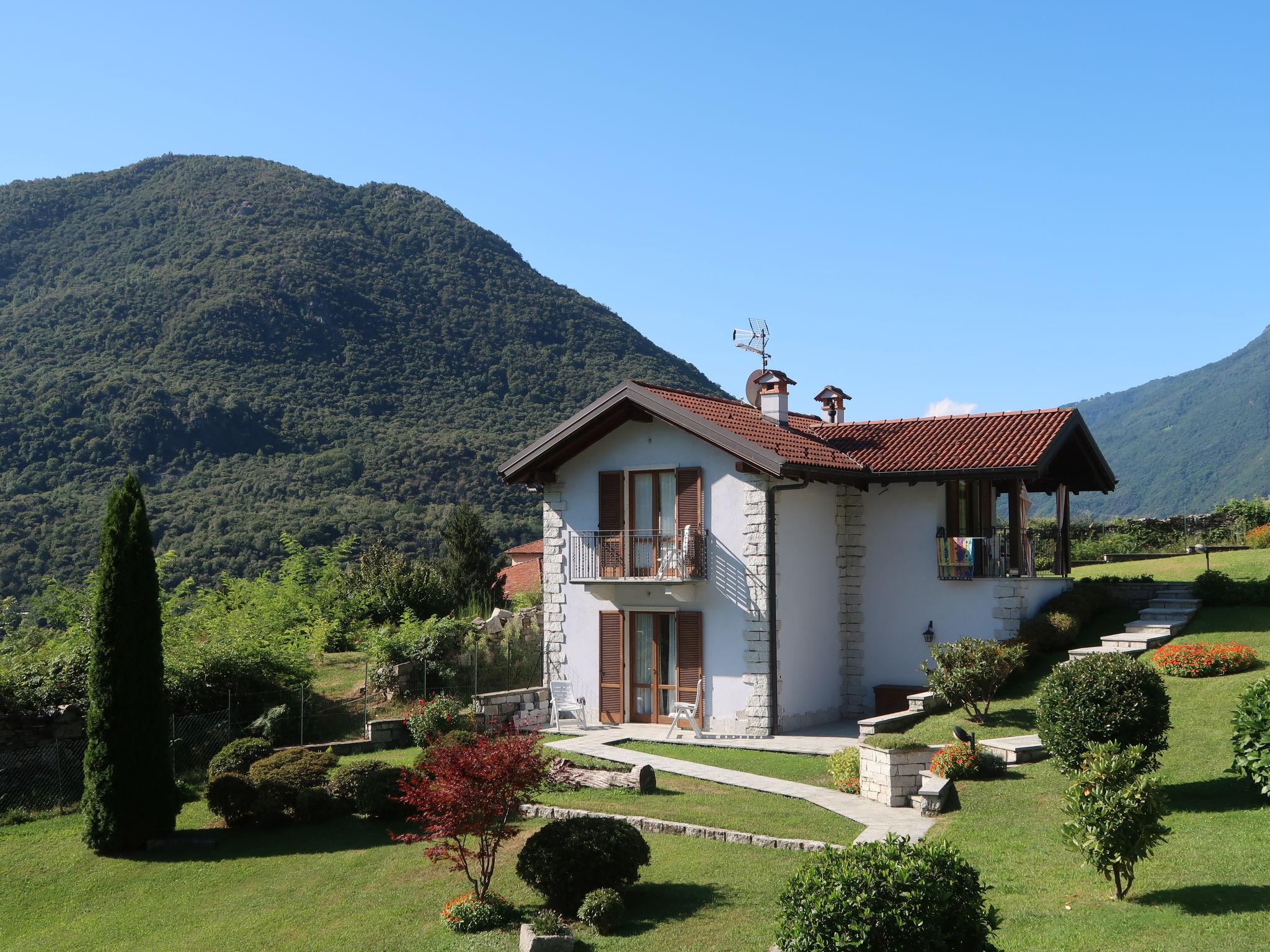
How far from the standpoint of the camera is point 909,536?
71.5 feet

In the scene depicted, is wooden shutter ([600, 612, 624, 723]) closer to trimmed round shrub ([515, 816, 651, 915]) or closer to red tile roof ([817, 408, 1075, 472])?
red tile roof ([817, 408, 1075, 472])

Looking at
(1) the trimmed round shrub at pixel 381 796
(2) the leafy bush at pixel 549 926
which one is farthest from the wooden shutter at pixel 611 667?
(2) the leafy bush at pixel 549 926

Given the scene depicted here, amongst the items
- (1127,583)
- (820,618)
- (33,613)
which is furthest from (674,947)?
(33,613)

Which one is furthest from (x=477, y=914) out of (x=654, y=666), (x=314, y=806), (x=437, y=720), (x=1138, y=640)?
(x=1138, y=640)

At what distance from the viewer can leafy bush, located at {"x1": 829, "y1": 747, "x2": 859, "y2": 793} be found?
14758 millimetres

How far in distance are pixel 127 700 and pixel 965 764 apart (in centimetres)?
1126

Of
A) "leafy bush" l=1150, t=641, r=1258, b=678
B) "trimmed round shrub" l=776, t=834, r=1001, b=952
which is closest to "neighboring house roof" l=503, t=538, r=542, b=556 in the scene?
"leafy bush" l=1150, t=641, r=1258, b=678

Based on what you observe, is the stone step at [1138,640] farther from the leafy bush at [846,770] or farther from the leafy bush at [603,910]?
the leafy bush at [603,910]

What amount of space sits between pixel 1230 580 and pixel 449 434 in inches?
1745

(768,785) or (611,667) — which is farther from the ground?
(611,667)

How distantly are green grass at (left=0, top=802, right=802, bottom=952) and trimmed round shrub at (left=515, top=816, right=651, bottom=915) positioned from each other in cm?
37

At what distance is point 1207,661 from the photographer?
55.3 feet

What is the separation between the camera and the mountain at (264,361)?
4828 centimetres

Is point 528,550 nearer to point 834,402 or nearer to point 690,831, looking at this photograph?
point 834,402
